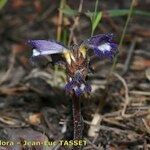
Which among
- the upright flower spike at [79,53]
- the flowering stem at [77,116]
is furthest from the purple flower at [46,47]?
the flowering stem at [77,116]

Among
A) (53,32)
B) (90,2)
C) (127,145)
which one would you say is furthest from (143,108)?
(90,2)

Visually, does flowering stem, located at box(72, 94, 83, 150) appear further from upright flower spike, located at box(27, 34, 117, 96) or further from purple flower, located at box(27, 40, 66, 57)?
purple flower, located at box(27, 40, 66, 57)

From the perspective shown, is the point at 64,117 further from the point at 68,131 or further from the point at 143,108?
the point at 143,108

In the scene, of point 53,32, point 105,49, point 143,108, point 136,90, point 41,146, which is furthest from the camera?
point 53,32

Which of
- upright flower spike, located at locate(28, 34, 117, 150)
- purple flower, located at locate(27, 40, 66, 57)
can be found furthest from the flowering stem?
purple flower, located at locate(27, 40, 66, 57)

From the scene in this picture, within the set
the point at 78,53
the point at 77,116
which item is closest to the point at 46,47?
the point at 78,53

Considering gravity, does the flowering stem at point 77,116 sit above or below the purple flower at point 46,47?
below

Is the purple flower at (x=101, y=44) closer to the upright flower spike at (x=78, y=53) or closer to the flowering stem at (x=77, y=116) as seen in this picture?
the upright flower spike at (x=78, y=53)
